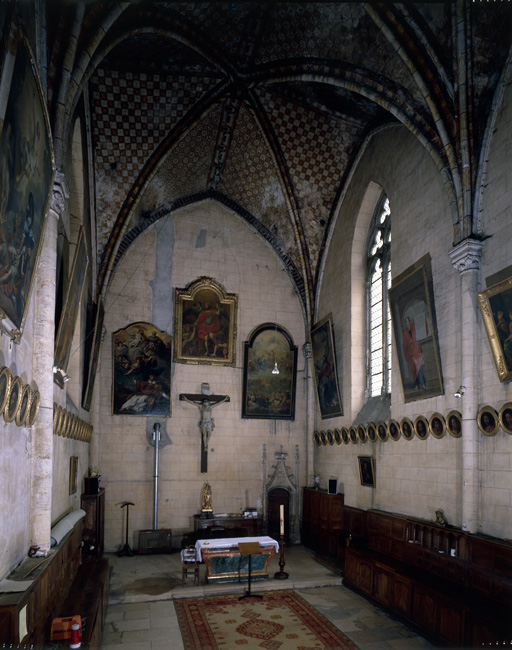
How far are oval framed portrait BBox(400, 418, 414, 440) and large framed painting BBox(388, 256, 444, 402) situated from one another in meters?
0.42

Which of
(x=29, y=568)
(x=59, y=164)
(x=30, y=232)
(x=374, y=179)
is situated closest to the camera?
(x=30, y=232)

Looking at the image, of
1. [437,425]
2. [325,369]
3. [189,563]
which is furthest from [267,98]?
[189,563]

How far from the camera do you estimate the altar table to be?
10.9m

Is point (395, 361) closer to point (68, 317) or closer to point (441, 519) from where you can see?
point (441, 519)

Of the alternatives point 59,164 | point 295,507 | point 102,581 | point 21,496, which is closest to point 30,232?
point 59,164

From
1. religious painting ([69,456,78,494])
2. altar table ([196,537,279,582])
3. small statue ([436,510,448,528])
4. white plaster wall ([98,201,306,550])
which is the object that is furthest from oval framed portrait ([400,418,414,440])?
religious painting ([69,456,78,494])

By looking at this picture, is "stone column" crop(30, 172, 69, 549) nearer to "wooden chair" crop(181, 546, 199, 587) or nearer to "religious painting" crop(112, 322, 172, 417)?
"wooden chair" crop(181, 546, 199, 587)

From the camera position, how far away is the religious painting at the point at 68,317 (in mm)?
7796

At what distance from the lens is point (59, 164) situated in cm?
705

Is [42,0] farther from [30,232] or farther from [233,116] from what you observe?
[233,116]

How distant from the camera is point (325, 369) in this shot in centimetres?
1490

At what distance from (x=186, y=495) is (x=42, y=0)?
1194cm

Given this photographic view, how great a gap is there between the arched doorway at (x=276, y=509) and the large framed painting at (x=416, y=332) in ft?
20.8

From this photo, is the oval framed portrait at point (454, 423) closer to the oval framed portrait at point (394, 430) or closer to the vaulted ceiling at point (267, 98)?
the oval framed portrait at point (394, 430)
